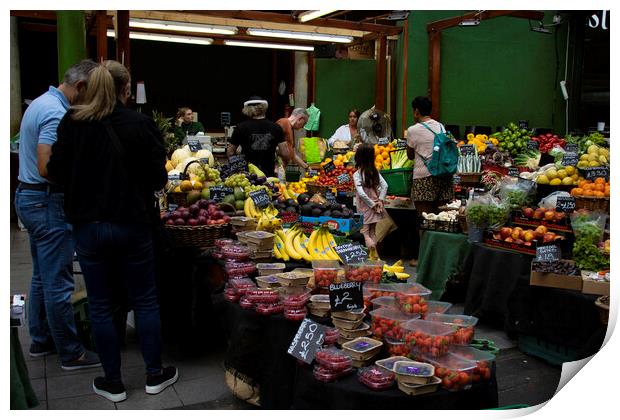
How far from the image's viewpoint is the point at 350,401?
8.03ft

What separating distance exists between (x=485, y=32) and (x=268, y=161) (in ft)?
25.0

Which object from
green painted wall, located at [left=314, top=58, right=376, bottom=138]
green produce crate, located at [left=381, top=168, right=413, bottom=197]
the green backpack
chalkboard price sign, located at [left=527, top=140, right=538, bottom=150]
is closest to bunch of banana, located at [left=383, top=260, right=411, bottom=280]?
the green backpack

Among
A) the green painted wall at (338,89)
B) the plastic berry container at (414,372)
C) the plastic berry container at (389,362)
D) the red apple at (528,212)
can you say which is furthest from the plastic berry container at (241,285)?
the green painted wall at (338,89)

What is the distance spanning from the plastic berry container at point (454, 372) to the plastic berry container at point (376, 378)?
186 millimetres

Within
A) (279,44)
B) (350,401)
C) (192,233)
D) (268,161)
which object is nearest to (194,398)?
(192,233)

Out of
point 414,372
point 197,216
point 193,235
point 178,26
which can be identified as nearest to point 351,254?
point 414,372

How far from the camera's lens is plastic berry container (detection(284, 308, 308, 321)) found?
9.84 ft

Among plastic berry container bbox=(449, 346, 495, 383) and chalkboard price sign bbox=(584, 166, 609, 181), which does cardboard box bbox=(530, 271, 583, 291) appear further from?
plastic berry container bbox=(449, 346, 495, 383)

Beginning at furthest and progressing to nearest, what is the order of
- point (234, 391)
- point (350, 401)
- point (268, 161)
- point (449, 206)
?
point (268, 161)
point (449, 206)
point (234, 391)
point (350, 401)

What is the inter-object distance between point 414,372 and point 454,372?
0.53 feet

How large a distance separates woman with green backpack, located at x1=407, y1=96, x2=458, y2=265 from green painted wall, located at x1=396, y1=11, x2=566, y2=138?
18.8 ft

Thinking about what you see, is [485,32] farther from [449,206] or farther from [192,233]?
[192,233]

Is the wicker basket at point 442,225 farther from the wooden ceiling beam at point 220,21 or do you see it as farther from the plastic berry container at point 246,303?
the wooden ceiling beam at point 220,21

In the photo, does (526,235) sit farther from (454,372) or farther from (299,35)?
(299,35)
